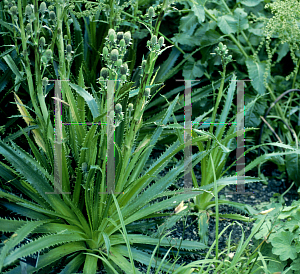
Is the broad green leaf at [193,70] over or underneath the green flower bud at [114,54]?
underneath

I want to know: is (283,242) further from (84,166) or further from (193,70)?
(193,70)

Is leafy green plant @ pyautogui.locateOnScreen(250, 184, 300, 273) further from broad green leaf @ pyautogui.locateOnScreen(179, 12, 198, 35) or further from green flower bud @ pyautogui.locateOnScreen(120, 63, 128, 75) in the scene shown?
broad green leaf @ pyautogui.locateOnScreen(179, 12, 198, 35)

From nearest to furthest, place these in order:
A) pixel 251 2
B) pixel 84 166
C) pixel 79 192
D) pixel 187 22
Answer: pixel 84 166 → pixel 79 192 → pixel 187 22 → pixel 251 2

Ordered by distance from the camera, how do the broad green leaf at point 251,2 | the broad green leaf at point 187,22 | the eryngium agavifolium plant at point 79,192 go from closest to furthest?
the eryngium agavifolium plant at point 79,192 < the broad green leaf at point 187,22 < the broad green leaf at point 251,2

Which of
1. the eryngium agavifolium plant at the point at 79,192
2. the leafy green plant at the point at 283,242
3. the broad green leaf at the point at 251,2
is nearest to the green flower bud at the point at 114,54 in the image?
the eryngium agavifolium plant at the point at 79,192

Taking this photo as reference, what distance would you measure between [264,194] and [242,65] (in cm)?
100

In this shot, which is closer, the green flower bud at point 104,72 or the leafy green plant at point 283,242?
the green flower bud at point 104,72

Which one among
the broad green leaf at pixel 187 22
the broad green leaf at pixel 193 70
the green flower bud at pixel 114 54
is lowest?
the broad green leaf at pixel 193 70

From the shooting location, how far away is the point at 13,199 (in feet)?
4.53

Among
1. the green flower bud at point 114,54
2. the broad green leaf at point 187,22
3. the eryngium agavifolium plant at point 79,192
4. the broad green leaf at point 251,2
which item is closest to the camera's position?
the green flower bud at point 114,54

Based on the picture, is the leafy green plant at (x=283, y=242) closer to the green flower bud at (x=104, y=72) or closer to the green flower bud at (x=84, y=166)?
the green flower bud at (x=84, y=166)

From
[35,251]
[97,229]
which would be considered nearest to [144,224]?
[97,229]

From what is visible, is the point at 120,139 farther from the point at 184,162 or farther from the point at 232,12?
the point at 232,12

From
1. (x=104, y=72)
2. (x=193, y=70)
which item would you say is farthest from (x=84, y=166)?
(x=193, y=70)
